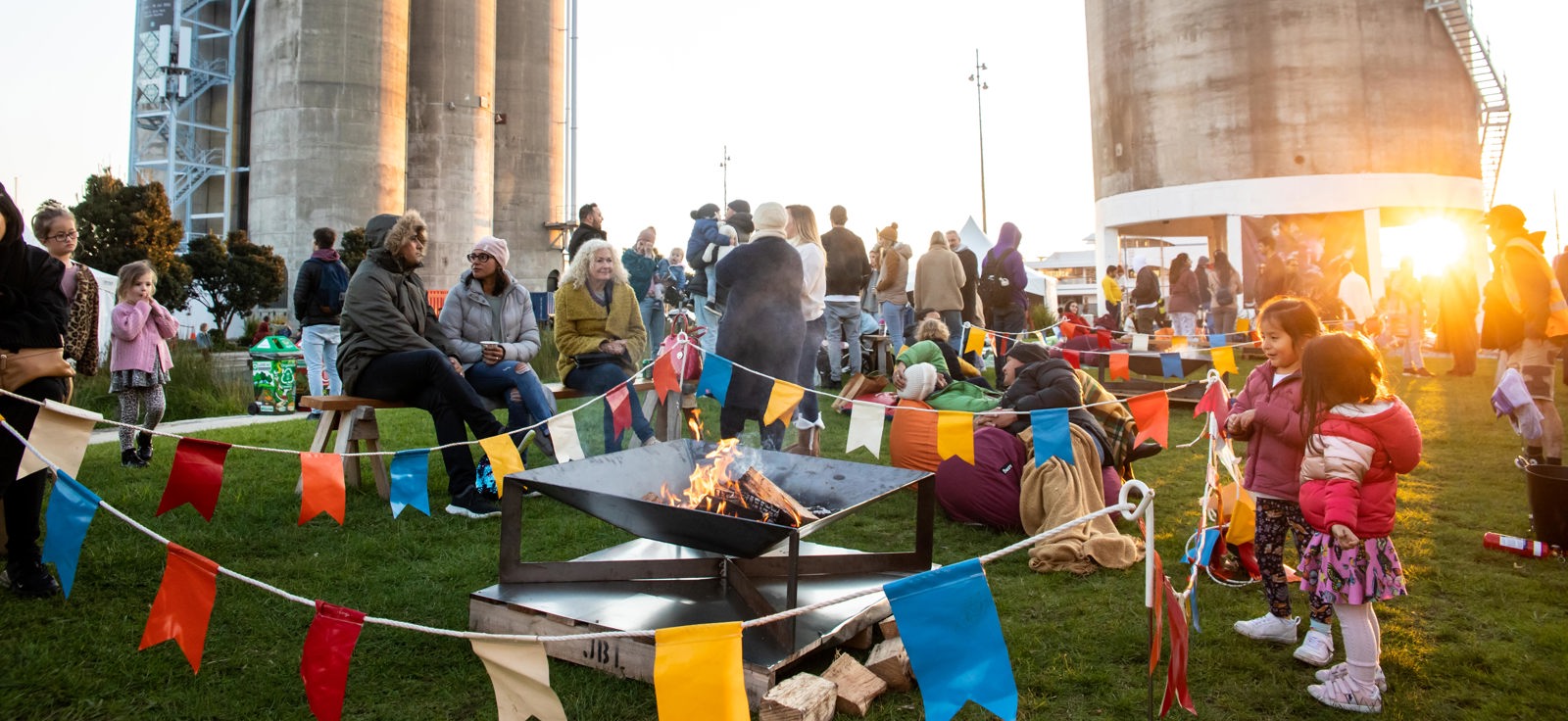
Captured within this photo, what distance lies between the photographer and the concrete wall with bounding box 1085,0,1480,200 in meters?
25.3

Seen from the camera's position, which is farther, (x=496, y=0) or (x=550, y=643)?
(x=496, y=0)

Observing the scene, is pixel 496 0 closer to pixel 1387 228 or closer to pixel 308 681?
pixel 1387 228

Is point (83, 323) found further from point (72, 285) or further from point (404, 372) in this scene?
point (404, 372)

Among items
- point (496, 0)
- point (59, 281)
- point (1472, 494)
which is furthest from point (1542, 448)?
point (496, 0)

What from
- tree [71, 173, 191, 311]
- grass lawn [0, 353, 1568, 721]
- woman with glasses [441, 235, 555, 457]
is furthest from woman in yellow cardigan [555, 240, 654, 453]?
tree [71, 173, 191, 311]

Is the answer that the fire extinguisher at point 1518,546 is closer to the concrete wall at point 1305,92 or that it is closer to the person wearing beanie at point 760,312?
the person wearing beanie at point 760,312

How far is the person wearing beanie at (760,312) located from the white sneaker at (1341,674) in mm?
3650

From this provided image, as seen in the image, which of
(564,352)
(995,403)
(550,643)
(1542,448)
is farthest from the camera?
(564,352)

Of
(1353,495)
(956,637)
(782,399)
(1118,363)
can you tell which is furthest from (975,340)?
(956,637)

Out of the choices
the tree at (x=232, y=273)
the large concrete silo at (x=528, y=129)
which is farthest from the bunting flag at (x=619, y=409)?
the large concrete silo at (x=528, y=129)

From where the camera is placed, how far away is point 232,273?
72.6ft

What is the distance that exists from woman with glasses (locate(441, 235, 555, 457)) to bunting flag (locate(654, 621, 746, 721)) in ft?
13.1

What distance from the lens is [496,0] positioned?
35.5 meters

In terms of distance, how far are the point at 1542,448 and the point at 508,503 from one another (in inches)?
227
